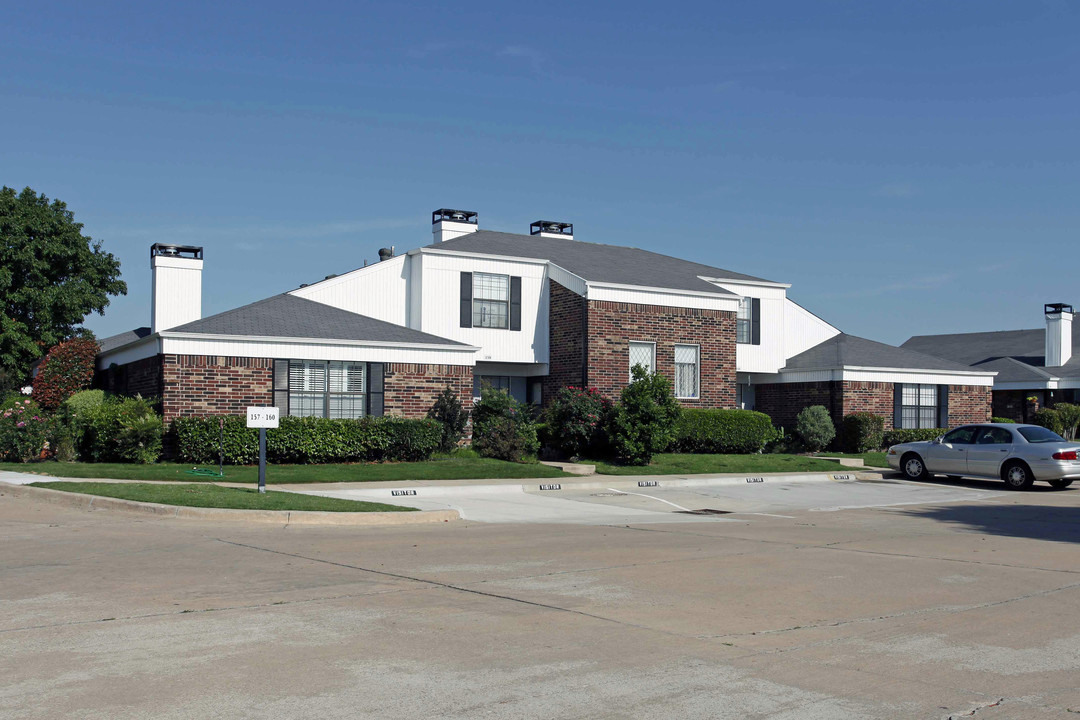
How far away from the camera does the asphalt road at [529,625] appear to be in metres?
5.74

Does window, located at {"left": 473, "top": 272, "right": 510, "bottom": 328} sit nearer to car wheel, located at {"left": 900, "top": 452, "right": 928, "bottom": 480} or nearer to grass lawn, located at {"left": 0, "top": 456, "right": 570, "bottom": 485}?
grass lawn, located at {"left": 0, "top": 456, "right": 570, "bottom": 485}

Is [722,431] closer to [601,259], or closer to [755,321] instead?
[755,321]

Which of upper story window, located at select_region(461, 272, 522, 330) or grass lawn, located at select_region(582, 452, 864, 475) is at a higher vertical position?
upper story window, located at select_region(461, 272, 522, 330)

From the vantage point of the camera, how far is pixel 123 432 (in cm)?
2266

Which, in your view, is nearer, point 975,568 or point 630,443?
point 975,568

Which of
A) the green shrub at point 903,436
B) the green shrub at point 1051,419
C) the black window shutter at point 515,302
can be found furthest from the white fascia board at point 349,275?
the green shrub at point 1051,419

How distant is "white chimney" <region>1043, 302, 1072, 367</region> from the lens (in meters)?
44.5

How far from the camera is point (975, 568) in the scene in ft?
35.5

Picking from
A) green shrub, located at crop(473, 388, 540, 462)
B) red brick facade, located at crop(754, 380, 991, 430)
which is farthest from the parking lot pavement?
red brick facade, located at crop(754, 380, 991, 430)

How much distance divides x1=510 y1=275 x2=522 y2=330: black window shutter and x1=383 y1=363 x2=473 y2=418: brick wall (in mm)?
3802

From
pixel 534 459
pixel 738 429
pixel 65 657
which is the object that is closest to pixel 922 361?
pixel 738 429

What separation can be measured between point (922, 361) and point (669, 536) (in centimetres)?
2506

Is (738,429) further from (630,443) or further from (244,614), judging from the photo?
(244,614)

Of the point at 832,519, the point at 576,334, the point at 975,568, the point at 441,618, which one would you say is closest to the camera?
the point at 441,618
